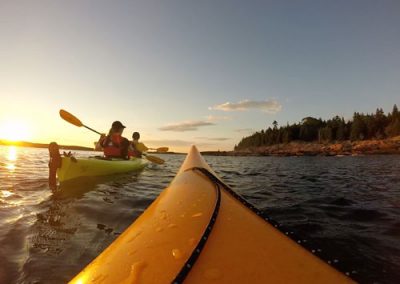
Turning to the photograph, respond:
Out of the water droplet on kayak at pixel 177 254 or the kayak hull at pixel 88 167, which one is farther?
the kayak hull at pixel 88 167

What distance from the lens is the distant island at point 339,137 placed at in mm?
78500

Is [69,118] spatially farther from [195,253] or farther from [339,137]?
[339,137]

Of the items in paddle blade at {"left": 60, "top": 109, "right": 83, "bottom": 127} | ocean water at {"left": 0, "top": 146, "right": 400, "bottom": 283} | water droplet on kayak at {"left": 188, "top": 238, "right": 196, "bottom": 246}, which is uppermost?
paddle blade at {"left": 60, "top": 109, "right": 83, "bottom": 127}

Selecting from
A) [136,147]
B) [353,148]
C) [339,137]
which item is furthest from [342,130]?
[136,147]

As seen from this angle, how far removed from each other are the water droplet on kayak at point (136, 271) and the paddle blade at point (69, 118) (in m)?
9.81

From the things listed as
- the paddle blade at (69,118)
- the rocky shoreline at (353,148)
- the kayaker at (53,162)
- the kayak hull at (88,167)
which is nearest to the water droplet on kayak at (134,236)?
the kayaker at (53,162)

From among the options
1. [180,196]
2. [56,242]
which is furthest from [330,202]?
[56,242]

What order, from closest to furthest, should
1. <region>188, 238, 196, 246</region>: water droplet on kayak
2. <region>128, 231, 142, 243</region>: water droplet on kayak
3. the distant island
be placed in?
<region>188, 238, 196, 246</region>: water droplet on kayak < <region>128, 231, 142, 243</region>: water droplet on kayak < the distant island

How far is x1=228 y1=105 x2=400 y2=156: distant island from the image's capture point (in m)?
78.5

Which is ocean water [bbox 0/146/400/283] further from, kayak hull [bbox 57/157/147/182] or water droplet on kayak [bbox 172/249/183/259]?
water droplet on kayak [bbox 172/249/183/259]

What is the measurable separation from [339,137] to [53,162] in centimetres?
10362

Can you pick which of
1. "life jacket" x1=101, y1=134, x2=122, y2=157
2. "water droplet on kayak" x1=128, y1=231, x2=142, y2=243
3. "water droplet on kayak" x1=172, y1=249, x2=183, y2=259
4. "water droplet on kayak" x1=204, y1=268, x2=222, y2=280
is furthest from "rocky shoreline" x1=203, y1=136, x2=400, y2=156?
"water droplet on kayak" x1=204, y1=268, x2=222, y2=280

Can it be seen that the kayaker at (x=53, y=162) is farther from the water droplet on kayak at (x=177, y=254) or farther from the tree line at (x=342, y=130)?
the tree line at (x=342, y=130)

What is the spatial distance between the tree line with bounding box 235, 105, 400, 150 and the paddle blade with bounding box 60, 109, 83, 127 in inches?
3793
